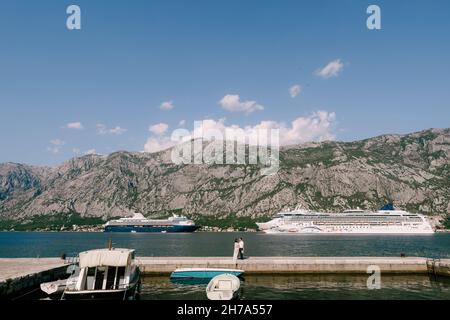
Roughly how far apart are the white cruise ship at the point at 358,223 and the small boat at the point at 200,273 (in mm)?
159068

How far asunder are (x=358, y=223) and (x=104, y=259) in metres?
185

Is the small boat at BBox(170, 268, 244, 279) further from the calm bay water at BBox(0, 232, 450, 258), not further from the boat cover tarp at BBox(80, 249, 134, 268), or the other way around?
the calm bay water at BBox(0, 232, 450, 258)

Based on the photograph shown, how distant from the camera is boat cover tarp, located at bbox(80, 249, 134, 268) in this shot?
22.5 m

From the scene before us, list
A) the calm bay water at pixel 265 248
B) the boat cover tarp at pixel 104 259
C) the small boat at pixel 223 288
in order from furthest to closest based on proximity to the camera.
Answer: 1. the calm bay water at pixel 265 248
2. the small boat at pixel 223 288
3. the boat cover tarp at pixel 104 259

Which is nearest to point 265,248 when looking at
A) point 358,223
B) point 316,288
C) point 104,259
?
point 316,288

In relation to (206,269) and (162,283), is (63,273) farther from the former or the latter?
(206,269)

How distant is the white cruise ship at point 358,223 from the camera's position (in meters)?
186

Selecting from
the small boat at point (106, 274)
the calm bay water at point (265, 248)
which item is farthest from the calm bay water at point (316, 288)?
Answer: the calm bay water at point (265, 248)

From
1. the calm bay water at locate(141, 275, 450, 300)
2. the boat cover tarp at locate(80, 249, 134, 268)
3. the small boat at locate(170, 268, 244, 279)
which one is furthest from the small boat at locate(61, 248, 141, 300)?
the small boat at locate(170, 268, 244, 279)

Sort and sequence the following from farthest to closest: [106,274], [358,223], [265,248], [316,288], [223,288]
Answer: [358,223]
[265,248]
[316,288]
[223,288]
[106,274]

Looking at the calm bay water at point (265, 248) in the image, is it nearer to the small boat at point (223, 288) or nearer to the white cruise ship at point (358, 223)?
the small boat at point (223, 288)

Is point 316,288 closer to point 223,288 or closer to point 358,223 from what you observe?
point 223,288

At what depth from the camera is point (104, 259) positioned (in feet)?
74.9
